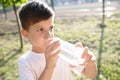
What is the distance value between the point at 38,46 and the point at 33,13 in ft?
0.78

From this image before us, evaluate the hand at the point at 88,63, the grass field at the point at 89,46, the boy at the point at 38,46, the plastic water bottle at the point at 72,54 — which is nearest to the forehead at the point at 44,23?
the boy at the point at 38,46

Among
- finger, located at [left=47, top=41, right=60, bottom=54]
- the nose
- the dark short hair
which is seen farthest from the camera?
the dark short hair

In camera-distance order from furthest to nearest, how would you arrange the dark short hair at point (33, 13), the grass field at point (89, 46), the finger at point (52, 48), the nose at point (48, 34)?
the grass field at point (89, 46), the dark short hair at point (33, 13), the nose at point (48, 34), the finger at point (52, 48)

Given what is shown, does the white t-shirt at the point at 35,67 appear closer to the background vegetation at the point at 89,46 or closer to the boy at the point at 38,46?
the boy at the point at 38,46

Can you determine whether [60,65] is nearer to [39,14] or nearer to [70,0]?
[39,14]

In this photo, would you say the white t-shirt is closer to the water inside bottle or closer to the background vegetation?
the water inside bottle

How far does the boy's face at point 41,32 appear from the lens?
5.71 ft

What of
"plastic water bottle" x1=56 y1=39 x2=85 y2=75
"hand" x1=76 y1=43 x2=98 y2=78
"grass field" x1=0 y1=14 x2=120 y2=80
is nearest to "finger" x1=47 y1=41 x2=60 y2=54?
"plastic water bottle" x1=56 y1=39 x2=85 y2=75

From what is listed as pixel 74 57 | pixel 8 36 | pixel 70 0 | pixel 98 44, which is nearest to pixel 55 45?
pixel 74 57

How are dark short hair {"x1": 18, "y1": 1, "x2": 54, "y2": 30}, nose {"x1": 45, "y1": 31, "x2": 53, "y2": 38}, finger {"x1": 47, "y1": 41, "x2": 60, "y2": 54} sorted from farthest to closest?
dark short hair {"x1": 18, "y1": 1, "x2": 54, "y2": 30} → nose {"x1": 45, "y1": 31, "x2": 53, "y2": 38} → finger {"x1": 47, "y1": 41, "x2": 60, "y2": 54}

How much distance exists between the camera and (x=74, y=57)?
1.81 metres

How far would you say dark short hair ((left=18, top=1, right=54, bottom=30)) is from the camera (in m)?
1.82

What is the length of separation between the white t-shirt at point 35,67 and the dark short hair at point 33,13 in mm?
223

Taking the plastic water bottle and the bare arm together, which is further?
the plastic water bottle
